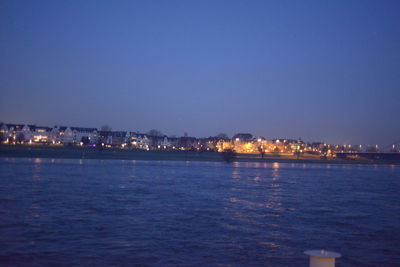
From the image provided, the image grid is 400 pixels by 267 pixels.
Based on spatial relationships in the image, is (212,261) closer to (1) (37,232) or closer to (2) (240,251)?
(2) (240,251)

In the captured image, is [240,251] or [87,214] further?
[87,214]

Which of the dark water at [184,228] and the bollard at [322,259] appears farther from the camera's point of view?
the dark water at [184,228]

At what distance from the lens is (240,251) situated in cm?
1345

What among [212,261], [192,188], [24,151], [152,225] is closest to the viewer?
[212,261]

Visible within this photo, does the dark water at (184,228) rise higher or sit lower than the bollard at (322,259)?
lower

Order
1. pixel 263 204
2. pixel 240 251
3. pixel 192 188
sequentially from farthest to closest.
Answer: pixel 192 188
pixel 263 204
pixel 240 251

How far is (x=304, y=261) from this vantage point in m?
12.4

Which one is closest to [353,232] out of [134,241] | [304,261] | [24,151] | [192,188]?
[304,261]

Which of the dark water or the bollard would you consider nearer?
the bollard

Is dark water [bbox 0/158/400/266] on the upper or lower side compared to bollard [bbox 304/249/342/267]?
lower

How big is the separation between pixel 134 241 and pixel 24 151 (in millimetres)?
73663

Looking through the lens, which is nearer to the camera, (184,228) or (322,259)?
(322,259)

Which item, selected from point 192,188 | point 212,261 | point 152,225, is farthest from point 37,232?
point 192,188

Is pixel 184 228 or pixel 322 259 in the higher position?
pixel 322 259
